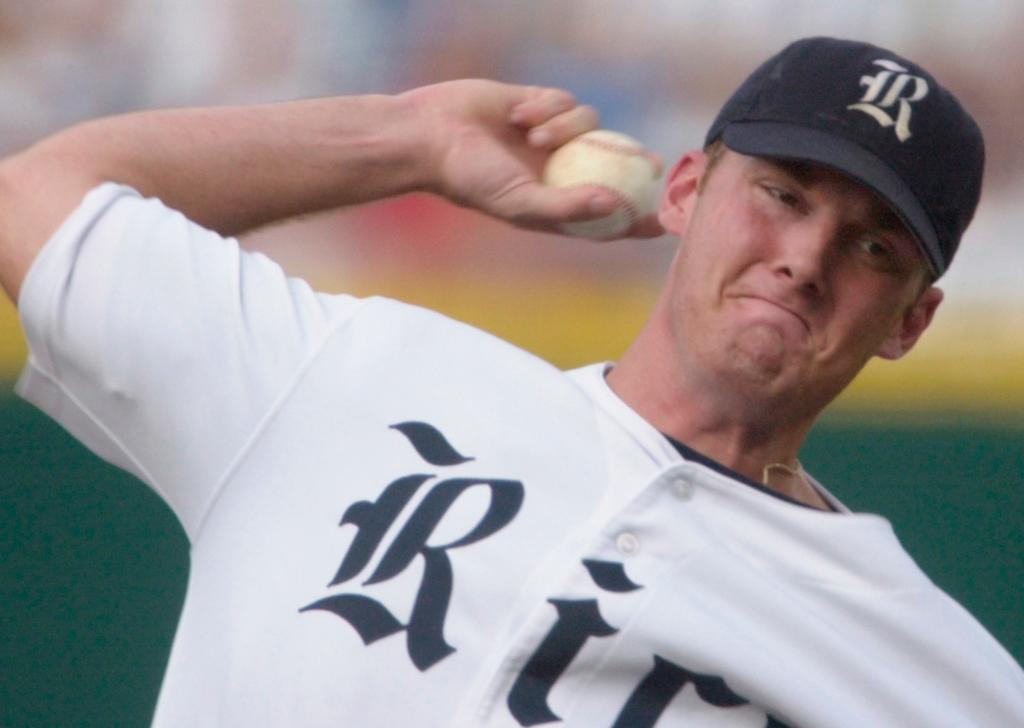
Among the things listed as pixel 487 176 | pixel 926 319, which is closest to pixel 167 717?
pixel 487 176

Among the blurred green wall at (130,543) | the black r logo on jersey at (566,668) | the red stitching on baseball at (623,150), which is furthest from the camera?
the blurred green wall at (130,543)

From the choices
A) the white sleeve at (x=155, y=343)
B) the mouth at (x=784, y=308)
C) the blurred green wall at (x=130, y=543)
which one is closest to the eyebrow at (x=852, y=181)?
the mouth at (x=784, y=308)

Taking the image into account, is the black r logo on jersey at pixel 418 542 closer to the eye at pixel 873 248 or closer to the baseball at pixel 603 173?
the baseball at pixel 603 173

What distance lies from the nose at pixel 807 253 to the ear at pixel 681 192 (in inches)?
7.5

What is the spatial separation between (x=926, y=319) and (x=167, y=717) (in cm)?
92

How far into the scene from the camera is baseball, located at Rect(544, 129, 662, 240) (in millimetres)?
1675

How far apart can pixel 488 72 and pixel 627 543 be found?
5.39 ft

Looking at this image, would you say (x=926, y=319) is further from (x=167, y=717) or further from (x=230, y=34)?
(x=230, y=34)

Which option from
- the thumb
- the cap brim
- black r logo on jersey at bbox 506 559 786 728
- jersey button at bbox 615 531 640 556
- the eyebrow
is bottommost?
black r logo on jersey at bbox 506 559 786 728

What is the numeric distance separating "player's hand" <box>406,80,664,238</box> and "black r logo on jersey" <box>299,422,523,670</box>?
0.86ft

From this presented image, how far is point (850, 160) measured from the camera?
1618 millimetres

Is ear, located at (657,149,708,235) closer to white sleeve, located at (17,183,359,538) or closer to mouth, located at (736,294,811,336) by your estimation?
mouth, located at (736,294,811,336)

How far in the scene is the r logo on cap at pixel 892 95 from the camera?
65.0 inches

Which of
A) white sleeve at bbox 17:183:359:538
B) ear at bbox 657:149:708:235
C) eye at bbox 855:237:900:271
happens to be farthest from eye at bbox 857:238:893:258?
white sleeve at bbox 17:183:359:538
